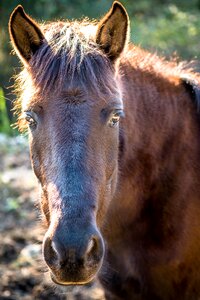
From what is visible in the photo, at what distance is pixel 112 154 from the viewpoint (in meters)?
3.74

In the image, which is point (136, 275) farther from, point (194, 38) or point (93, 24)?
point (194, 38)

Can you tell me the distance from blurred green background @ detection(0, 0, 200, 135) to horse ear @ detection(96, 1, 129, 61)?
6.79 m

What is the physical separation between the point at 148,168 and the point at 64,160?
1.19 meters

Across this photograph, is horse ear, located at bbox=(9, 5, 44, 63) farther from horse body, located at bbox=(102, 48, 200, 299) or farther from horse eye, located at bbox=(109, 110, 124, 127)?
horse body, located at bbox=(102, 48, 200, 299)

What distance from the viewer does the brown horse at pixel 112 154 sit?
3287mm

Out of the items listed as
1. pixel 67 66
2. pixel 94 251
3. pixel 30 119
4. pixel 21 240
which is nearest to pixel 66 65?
pixel 67 66

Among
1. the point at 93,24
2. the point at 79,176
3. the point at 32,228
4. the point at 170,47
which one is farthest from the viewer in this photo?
the point at 170,47

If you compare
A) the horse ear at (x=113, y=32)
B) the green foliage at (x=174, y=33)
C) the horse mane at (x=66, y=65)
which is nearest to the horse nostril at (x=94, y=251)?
the horse mane at (x=66, y=65)

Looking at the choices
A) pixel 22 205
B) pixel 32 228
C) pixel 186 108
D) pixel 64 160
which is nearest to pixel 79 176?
pixel 64 160

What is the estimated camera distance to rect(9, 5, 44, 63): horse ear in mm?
3809

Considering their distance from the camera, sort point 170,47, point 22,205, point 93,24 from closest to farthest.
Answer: point 93,24 < point 22,205 < point 170,47

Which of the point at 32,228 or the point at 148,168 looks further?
the point at 32,228

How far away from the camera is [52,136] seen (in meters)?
3.48

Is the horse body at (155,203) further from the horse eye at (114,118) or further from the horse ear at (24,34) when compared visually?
the horse ear at (24,34)
